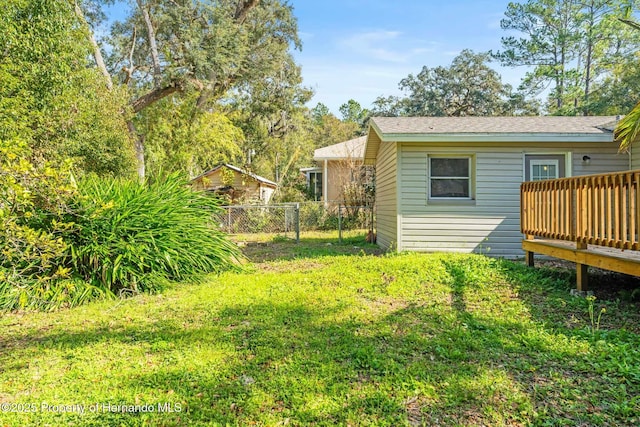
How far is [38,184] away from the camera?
10.1ft

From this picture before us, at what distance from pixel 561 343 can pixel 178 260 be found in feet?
17.2

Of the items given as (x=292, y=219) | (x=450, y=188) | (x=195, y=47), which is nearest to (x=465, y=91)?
(x=292, y=219)

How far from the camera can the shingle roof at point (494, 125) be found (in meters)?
7.62

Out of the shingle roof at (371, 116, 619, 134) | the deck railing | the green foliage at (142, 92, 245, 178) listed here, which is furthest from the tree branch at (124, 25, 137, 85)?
the deck railing

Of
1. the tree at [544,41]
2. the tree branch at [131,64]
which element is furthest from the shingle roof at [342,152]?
the tree at [544,41]

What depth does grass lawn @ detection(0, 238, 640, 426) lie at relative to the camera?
246 cm

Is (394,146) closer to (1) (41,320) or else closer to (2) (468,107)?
(1) (41,320)

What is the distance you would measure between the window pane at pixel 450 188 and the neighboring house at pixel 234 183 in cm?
1128

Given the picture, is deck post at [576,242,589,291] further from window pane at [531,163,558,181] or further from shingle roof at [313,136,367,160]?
shingle roof at [313,136,367,160]

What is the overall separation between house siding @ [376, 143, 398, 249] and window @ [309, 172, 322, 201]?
9.02 meters

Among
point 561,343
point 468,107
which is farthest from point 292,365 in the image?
point 468,107

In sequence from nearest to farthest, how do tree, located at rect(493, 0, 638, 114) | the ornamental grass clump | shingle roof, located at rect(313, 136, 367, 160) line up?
the ornamental grass clump, shingle roof, located at rect(313, 136, 367, 160), tree, located at rect(493, 0, 638, 114)

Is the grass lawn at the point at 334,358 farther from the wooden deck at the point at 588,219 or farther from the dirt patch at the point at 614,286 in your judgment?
the wooden deck at the point at 588,219

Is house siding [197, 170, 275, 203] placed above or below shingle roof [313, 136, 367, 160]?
below
